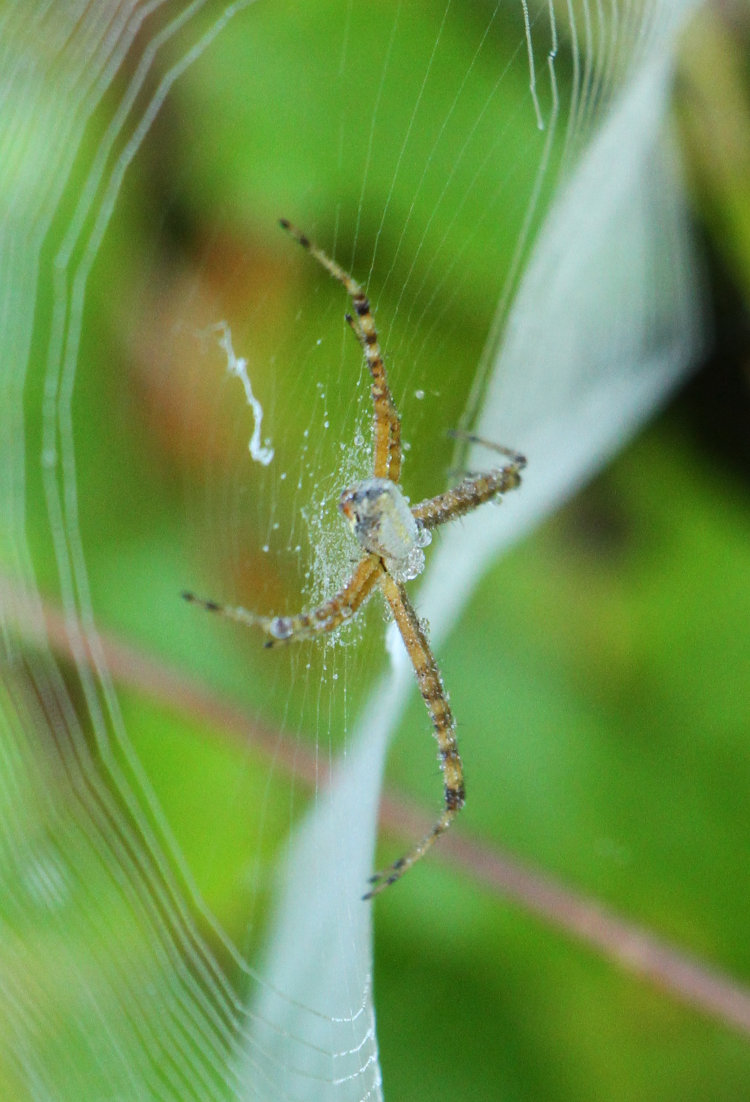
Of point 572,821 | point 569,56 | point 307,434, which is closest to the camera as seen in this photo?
point 569,56

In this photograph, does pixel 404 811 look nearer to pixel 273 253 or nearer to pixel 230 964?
pixel 230 964

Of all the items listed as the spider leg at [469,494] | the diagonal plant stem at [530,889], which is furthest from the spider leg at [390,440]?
the diagonal plant stem at [530,889]

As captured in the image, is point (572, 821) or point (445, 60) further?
point (572, 821)

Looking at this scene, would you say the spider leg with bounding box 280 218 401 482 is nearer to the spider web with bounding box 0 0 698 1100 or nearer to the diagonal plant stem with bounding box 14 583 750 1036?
the spider web with bounding box 0 0 698 1100

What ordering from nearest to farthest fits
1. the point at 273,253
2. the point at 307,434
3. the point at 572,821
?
the point at 307,434 < the point at 572,821 < the point at 273,253

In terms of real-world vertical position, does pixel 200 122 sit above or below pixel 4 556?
above

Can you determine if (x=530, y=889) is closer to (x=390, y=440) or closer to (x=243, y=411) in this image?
(x=390, y=440)

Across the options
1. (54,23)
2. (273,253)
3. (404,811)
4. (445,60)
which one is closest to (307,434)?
(273,253)
